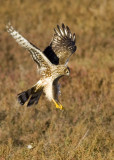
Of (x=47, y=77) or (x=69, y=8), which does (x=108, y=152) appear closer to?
(x=47, y=77)

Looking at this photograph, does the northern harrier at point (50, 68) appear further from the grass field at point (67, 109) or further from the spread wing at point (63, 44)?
the grass field at point (67, 109)

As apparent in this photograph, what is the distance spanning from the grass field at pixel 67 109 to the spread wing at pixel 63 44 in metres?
0.45

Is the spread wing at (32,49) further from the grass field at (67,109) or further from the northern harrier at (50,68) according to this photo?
the grass field at (67,109)

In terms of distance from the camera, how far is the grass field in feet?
19.1

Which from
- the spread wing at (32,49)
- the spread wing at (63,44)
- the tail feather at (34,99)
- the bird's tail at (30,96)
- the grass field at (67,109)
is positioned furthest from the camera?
the spread wing at (63,44)

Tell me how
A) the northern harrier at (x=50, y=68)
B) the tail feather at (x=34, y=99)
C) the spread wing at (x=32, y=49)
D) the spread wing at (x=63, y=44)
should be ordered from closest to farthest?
the spread wing at (x=32, y=49), the northern harrier at (x=50, y=68), the tail feather at (x=34, y=99), the spread wing at (x=63, y=44)

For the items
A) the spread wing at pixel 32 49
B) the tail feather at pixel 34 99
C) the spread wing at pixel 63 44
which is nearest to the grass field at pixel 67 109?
the tail feather at pixel 34 99

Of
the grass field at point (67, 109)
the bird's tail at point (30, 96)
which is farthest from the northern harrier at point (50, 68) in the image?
the grass field at point (67, 109)

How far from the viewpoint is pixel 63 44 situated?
785 centimetres

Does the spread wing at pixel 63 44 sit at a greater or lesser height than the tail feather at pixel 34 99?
greater

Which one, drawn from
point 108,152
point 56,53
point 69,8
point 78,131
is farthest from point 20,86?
point 69,8

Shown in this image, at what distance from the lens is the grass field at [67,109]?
5812mm

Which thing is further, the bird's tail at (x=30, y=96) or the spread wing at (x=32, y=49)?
the bird's tail at (x=30, y=96)

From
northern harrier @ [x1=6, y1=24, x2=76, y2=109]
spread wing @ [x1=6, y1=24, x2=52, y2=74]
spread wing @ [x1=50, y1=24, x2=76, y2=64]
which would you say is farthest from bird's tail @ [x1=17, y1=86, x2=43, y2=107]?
spread wing @ [x1=50, y1=24, x2=76, y2=64]
